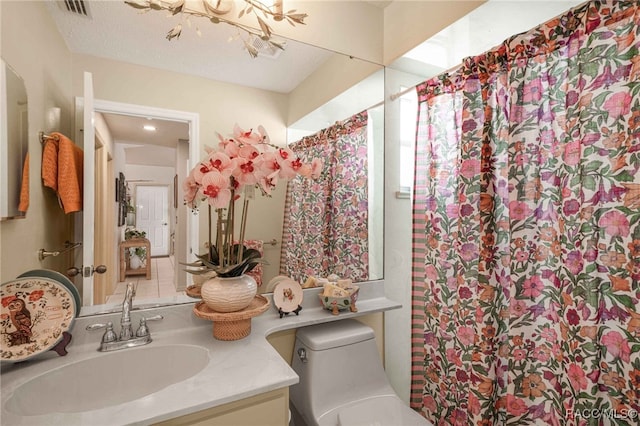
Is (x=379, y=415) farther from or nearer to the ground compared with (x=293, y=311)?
nearer to the ground

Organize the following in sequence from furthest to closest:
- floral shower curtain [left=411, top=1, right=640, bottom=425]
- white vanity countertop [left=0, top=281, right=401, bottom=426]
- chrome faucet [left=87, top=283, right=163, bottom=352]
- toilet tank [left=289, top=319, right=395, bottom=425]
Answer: toilet tank [left=289, top=319, right=395, bottom=425], chrome faucet [left=87, top=283, right=163, bottom=352], floral shower curtain [left=411, top=1, right=640, bottom=425], white vanity countertop [left=0, top=281, right=401, bottom=426]

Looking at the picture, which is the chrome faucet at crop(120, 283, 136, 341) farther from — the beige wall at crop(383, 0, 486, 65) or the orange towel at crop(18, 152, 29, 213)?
the beige wall at crop(383, 0, 486, 65)

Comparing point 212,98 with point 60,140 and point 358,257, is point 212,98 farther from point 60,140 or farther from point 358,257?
point 358,257

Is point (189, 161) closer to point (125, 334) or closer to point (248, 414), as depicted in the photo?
point (125, 334)

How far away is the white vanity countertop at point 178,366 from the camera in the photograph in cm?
76

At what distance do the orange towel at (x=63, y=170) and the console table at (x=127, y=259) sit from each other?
23 centimetres

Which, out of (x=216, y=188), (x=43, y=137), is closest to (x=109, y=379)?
(x=216, y=188)

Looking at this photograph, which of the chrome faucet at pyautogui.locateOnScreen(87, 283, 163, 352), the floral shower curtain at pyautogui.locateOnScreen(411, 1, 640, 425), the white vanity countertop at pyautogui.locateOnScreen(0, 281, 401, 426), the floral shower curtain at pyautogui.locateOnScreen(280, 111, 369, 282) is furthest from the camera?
the floral shower curtain at pyautogui.locateOnScreen(280, 111, 369, 282)

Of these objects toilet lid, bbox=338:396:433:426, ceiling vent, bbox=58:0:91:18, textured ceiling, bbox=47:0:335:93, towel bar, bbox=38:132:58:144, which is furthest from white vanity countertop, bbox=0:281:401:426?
ceiling vent, bbox=58:0:91:18

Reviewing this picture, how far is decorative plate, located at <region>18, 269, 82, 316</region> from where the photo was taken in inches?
40.0

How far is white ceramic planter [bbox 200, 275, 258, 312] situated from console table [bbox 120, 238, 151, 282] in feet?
1.05

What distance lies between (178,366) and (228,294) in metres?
0.30

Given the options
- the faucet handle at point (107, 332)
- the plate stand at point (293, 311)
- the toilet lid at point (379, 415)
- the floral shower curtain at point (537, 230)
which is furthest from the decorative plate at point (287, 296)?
the floral shower curtain at point (537, 230)

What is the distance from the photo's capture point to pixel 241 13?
4.73 feet
